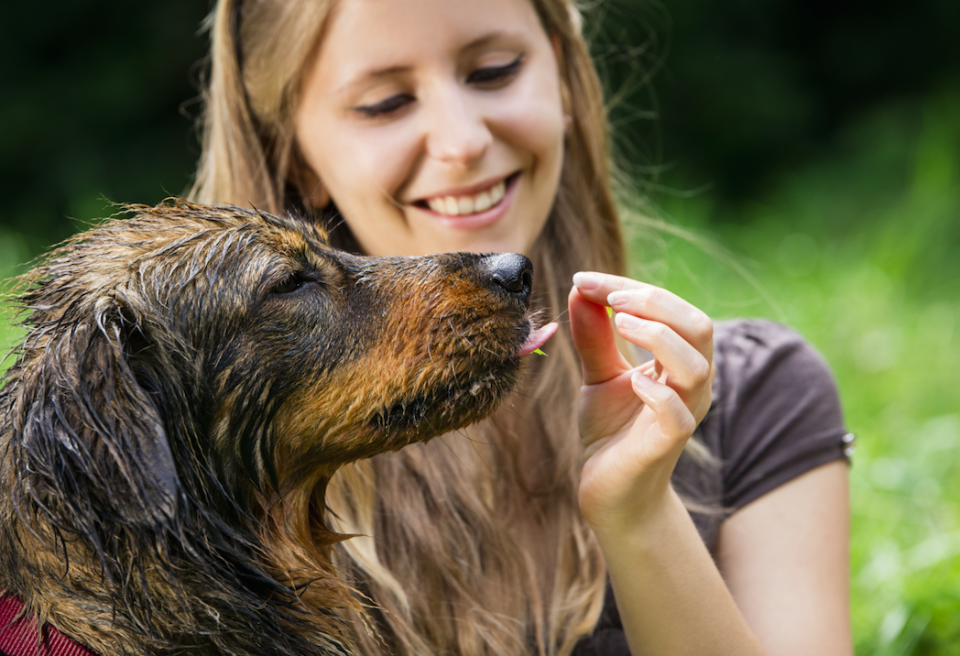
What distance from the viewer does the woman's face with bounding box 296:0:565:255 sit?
93.7 inches

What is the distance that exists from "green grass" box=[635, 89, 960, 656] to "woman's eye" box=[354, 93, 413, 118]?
3.98 feet

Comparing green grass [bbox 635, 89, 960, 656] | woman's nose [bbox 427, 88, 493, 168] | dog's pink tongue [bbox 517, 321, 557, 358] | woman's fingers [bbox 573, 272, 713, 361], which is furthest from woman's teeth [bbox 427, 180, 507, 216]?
green grass [bbox 635, 89, 960, 656]

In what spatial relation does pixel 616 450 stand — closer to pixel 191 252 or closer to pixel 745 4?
pixel 191 252

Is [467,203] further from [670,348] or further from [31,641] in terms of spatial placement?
[31,641]

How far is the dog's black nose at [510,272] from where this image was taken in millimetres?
2068

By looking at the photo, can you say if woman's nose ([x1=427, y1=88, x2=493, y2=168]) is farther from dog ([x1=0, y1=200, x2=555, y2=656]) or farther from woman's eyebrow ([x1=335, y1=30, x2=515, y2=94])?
dog ([x1=0, y1=200, x2=555, y2=656])

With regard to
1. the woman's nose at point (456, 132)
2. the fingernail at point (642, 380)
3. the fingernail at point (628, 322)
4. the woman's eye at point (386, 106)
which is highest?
the woman's eye at point (386, 106)

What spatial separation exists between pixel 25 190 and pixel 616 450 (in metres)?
6.62

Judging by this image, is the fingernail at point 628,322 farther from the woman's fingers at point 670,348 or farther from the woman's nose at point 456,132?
the woman's nose at point 456,132

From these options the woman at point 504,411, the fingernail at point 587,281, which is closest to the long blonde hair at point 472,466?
the woman at point 504,411

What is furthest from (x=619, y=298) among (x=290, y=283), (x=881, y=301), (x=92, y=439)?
(x=881, y=301)

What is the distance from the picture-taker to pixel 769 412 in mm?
2738

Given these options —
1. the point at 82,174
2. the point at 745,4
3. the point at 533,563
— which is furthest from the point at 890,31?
the point at 533,563

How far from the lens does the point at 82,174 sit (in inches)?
275
